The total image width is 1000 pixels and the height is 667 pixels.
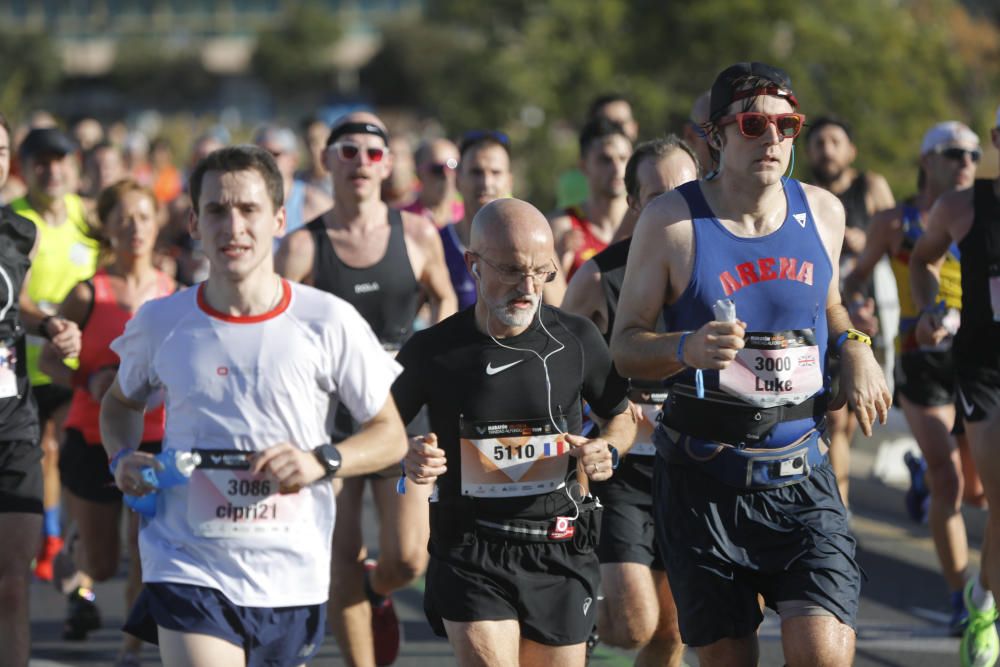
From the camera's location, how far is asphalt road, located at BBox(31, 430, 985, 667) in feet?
23.7

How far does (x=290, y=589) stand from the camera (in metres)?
4.28

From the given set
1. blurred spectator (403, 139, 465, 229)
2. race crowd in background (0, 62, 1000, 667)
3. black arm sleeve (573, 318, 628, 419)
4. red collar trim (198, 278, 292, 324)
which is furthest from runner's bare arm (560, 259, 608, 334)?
blurred spectator (403, 139, 465, 229)

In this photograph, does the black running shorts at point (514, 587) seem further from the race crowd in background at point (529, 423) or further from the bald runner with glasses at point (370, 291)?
the bald runner with glasses at point (370, 291)

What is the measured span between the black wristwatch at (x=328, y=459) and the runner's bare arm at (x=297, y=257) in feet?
8.42

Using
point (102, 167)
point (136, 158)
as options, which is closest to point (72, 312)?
point (102, 167)

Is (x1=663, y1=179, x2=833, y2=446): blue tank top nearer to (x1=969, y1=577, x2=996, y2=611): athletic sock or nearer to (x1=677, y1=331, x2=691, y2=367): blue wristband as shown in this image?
(x1=677, y1=331, x2=691, y2=367): blue wristband

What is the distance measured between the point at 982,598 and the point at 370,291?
9.23 feet

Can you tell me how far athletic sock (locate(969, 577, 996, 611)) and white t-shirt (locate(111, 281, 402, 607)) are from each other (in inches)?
131

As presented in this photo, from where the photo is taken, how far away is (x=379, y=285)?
6.79m

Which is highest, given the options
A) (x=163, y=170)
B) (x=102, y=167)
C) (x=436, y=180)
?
(x=163, y=170)

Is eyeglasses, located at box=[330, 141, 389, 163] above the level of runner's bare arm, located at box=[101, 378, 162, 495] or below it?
above

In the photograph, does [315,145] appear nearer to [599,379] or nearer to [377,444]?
[599,379]

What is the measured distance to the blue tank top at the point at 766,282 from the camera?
463 cm

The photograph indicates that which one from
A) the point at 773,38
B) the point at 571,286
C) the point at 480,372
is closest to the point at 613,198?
the point at 571,286
